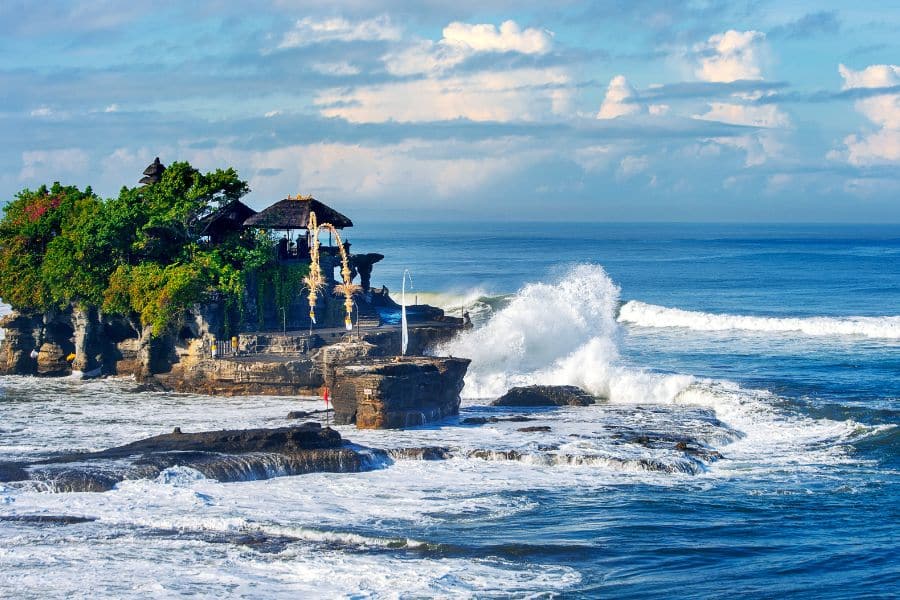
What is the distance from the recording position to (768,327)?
64000mm

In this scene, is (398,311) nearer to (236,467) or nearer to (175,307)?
(175,307)

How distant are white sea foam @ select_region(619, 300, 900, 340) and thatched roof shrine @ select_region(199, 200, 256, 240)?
27.1m

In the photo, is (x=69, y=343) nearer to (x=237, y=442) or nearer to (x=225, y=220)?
(x=225, y=220)

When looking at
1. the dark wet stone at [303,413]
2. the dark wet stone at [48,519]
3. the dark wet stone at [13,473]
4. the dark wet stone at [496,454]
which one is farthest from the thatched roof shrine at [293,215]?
the dark wet stone at [48,519]

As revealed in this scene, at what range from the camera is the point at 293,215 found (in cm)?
4947

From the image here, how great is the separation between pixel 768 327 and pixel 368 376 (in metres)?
34.1

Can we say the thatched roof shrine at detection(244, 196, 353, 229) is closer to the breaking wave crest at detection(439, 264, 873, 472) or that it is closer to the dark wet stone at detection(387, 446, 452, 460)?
the breaking wave crest at detection(439, 264, 873, 472)

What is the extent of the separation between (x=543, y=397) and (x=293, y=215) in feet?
47.1

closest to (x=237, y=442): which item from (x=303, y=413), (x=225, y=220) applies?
(x=303, y=413)

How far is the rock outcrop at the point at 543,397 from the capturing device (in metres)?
41.0

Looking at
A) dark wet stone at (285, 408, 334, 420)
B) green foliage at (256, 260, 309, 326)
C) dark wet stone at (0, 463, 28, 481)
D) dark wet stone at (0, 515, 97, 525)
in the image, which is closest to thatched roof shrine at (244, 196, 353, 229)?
green foliage at (256, 260, 309, 326)

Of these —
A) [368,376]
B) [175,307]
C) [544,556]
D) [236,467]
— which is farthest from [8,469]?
[175,307]

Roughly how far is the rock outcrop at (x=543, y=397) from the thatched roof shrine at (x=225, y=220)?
1453 cm

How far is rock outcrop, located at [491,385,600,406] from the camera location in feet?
134
